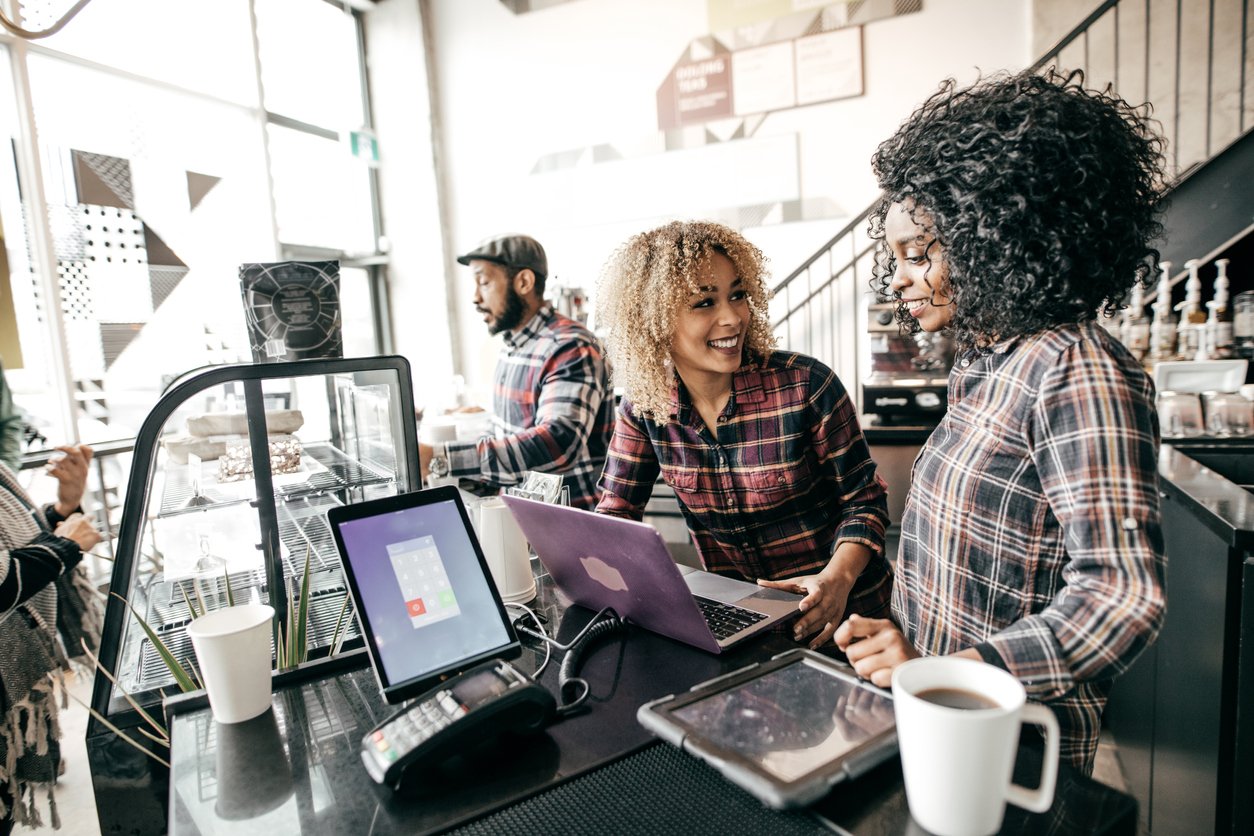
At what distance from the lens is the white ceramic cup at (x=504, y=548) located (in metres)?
1.27

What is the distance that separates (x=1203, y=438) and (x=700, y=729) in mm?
2626

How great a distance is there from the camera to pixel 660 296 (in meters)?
→ 1.58

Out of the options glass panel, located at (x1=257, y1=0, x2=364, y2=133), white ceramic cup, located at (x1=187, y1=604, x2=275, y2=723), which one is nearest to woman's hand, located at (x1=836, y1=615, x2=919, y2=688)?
white ceramic cup, located at (x1=187, y1=604, x2=275, y2=723)

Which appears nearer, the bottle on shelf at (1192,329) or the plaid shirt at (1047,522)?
the plaid shirt at (1047,522)

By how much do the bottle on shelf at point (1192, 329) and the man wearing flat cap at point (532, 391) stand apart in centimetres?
221

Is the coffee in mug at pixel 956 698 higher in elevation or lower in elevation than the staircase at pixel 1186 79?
lower

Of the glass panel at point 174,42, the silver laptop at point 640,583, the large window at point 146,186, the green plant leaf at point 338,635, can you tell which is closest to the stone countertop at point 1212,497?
the silver laptop at point 640,583

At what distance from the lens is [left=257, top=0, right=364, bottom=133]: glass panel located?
17.3ft

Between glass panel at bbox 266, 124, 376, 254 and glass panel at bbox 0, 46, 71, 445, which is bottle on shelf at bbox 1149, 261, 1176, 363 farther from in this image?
glass panel at bbox 266, 124, 376, 254

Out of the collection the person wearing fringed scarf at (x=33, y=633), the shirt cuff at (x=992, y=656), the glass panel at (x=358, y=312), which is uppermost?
the glass panel at (x=358, y=312)

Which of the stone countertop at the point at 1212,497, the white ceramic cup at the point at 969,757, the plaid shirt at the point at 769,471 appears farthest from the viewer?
the plaid shirt at the point at 769,471

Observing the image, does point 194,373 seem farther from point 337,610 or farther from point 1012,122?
point 1012,122

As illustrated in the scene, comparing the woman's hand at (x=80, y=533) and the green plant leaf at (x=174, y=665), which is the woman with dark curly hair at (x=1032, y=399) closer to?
the green plant leaf at (x=174, y=665)

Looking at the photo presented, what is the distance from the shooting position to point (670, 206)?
5.56 meters
